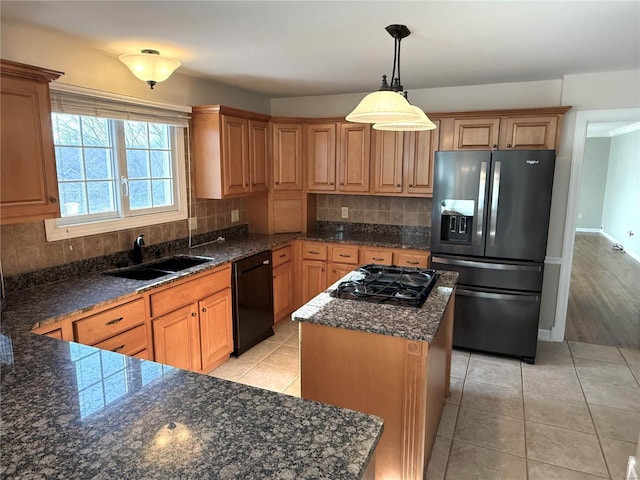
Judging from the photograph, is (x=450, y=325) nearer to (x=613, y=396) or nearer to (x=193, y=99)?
(x=613, y=396)

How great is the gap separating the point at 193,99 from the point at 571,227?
3.49m

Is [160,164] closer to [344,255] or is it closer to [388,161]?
[344,255]

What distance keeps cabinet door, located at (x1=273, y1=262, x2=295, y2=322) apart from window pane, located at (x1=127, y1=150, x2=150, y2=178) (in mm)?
1422

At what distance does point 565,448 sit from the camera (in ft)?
7.85

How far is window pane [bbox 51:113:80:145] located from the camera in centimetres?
262

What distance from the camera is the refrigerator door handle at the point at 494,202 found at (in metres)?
3.30

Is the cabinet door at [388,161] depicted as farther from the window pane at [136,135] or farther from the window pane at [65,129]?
the window pane at [65,129]

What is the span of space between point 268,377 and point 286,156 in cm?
221

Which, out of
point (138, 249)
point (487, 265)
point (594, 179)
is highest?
point (594, 179)

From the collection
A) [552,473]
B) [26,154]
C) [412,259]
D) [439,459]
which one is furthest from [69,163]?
[552,473]

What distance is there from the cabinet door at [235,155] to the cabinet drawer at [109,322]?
4.81ft

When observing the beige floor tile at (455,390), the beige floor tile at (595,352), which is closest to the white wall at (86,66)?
the beige floor tile at (455,390)

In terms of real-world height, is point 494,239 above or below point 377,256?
above

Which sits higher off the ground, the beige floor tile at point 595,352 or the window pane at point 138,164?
the window pane at point 138,164
